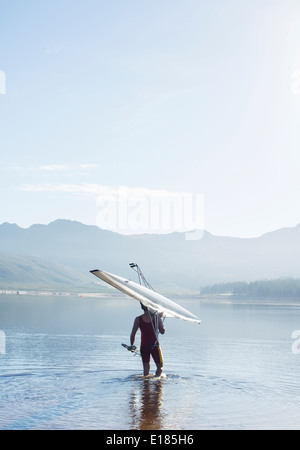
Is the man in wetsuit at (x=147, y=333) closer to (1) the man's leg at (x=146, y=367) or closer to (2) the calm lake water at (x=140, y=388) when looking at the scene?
(1) the man's leg at (x=146, y=367)

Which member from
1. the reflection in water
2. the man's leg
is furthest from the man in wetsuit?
the reflection in water

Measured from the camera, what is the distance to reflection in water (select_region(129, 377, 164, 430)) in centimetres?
1600

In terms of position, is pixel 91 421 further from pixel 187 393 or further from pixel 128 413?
pixel 187 393

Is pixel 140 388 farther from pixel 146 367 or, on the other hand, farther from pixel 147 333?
pixel 147 333

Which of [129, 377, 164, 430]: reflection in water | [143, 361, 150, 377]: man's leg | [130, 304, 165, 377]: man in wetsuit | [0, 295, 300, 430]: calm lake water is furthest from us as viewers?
[143, 361, 150, 377]: man's leg

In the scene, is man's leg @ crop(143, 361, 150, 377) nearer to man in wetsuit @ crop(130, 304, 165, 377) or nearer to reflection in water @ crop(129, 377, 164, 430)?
man in wetsuit @ crop(130, 304, 165, 377)

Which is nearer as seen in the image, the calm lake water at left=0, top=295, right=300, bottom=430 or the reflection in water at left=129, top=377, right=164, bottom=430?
the reflection in water at left=129, top=377, right=164, bottom=430

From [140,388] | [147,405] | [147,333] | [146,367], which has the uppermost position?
[147,333]

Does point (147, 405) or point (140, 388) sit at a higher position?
point (147, 405)

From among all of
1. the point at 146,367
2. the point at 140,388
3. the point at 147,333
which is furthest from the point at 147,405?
the point at 146,367

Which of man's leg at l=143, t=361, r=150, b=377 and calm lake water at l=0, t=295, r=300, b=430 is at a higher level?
man's leg at l=143, t=361, r=150, b=377

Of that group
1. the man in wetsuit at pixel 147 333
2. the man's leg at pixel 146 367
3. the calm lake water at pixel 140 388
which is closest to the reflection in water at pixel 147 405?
the calm lake water at pixel 140 388

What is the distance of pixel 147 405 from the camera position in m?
18.8
